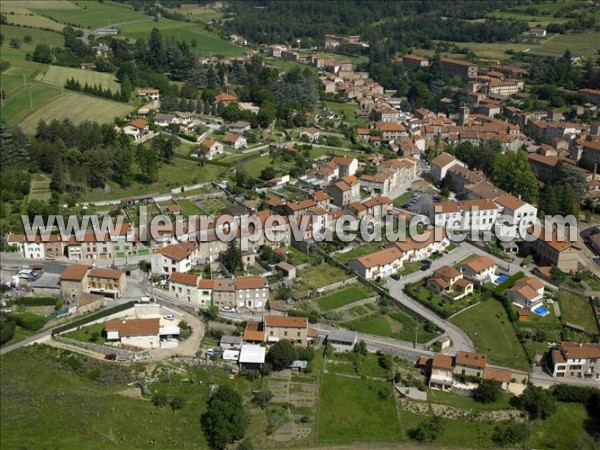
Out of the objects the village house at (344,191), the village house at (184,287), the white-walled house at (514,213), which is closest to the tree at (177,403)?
the village house at (184,287)

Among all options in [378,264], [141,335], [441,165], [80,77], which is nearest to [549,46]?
[441,165]

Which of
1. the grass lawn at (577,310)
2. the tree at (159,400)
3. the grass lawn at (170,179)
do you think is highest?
the grass lawn at (170,179)

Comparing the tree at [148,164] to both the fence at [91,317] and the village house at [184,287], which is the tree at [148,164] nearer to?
the village house at [184,287]

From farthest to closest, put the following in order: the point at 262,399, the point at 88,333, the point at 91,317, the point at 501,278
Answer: the point at 501,278
the point at 91,317
the point at 88,333
the point at 262,399

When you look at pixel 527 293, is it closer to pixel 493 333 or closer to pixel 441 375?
pixel 493 333

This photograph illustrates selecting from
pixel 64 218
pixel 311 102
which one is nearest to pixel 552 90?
pixel 311 102

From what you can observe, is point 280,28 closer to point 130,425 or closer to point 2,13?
point 2,13
